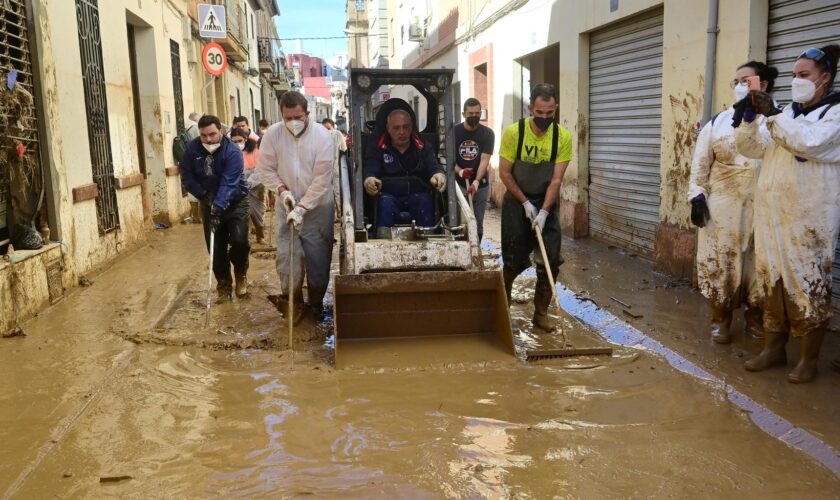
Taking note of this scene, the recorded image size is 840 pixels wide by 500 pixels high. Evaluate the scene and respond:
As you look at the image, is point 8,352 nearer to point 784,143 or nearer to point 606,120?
point 784,143

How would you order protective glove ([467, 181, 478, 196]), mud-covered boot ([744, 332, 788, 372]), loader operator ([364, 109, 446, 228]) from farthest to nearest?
protective glove ([467, 181, 478, 196])
loader operator ([364, 109, 446, 228])
mud-covered boot ([744, 332, 788, 372])

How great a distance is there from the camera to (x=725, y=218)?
5191mm

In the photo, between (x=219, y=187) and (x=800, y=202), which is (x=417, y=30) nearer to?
(x=219, y=187)

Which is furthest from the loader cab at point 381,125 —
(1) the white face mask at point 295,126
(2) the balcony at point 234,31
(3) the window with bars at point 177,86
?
(2) the balcony at point 234,31

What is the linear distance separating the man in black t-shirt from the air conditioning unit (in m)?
14.6

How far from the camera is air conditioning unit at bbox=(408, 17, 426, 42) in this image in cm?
2166

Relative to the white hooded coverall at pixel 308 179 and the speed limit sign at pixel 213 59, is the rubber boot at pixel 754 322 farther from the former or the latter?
the speed limit sign at pixel 213 59

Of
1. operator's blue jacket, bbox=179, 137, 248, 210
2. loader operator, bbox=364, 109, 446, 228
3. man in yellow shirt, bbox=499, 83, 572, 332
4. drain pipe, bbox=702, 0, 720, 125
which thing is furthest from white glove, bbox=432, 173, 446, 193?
drain pipe, bbox=702, 0, 720, 125

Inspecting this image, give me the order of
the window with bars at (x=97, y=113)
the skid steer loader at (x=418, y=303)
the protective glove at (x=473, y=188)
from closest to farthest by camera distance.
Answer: the skid steer loader at (x=418, y=303)
the protective glove at (x=473, y=188)
the window with bars at (x=97, y=113)

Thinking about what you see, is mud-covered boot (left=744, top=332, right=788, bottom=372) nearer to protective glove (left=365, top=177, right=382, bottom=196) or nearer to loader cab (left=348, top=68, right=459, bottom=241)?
loader cab (left=348, top=68, right=459, bottom=241)

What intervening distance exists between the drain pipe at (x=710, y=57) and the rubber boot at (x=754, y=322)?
7.11 ft

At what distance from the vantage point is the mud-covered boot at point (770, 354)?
4648mm

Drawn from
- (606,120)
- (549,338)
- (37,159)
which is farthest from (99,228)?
(606,120)

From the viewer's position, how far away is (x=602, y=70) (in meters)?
9.55
